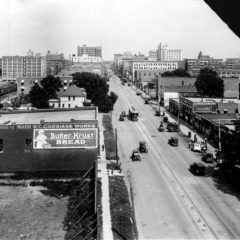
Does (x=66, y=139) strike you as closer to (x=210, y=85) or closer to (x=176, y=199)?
(x=176, y=199)

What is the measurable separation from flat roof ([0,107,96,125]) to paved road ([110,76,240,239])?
498cm

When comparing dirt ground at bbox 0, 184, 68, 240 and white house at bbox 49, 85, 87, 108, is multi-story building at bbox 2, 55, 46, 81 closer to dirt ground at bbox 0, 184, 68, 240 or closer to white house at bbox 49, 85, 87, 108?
white house at bbox 49, 85, 87, 108

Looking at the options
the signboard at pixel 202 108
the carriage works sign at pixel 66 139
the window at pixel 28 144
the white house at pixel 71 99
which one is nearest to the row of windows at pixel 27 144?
the window at pixel 28 144

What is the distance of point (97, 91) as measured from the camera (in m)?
74.9

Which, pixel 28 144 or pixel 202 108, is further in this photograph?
pixel 202 108

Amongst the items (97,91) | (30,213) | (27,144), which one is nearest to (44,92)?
(97,91)

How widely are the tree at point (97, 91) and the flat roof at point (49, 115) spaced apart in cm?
2697

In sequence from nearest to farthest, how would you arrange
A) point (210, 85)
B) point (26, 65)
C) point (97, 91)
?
point (97, 91) → point (210, 85) → point (26, 65)

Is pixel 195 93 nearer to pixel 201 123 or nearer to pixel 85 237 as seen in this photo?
pixel 201 123

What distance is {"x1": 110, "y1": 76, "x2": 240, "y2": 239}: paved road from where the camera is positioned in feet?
63.6

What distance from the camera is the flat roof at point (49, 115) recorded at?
36906 millimetres

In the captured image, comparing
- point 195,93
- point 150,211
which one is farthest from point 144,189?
point 195,93

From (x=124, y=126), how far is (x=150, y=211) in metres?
33.6

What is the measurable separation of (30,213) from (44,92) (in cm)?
5194
